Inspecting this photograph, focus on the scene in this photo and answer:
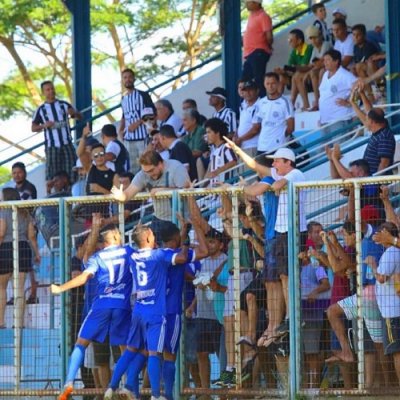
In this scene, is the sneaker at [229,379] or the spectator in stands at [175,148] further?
the spectator in stands at [175,148]

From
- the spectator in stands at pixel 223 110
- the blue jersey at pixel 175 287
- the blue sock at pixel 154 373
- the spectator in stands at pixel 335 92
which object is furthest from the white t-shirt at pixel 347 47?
the blue sock at pixel 154 373

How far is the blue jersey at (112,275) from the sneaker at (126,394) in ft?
2.82

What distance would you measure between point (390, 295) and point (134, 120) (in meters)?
8.43

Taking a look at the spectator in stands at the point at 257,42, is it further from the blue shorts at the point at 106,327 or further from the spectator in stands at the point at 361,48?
the blue shorts at the point at 106,327

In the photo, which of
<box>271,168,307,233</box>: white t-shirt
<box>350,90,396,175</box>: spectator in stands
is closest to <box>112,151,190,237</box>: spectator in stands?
<box>271,168,307,233</box>: white t-shirt

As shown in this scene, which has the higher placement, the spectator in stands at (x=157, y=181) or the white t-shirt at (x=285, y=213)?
the spectator in stands at (x=157, y=181)

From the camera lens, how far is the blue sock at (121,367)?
1423 centimetres

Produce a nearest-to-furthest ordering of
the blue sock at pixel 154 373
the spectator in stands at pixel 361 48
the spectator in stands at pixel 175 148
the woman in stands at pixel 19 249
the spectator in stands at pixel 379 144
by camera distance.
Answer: the blue sock at pixel 154 373 < the spectator in stands at pixel 379 144 < the woman in stands at pixel 19 249 < the spectator in stands at pixel 175 148 < the spectator in stands at pixel 361 48

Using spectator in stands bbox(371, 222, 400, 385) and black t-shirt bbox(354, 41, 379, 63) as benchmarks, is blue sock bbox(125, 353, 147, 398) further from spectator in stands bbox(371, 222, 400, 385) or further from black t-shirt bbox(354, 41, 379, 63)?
black t-shirt bbox(354, 41, 379, 63)

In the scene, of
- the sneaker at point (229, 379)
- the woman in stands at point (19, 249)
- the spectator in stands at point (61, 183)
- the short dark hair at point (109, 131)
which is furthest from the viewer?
the short dark hair at point (109, 131)

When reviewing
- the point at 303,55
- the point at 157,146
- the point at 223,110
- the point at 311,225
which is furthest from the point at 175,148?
the point at 303,55

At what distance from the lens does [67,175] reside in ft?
66.4

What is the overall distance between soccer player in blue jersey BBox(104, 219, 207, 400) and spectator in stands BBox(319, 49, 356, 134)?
4780mm

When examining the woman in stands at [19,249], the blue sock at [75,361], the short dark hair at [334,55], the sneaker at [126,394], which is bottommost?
the sneaker at [126,394]
